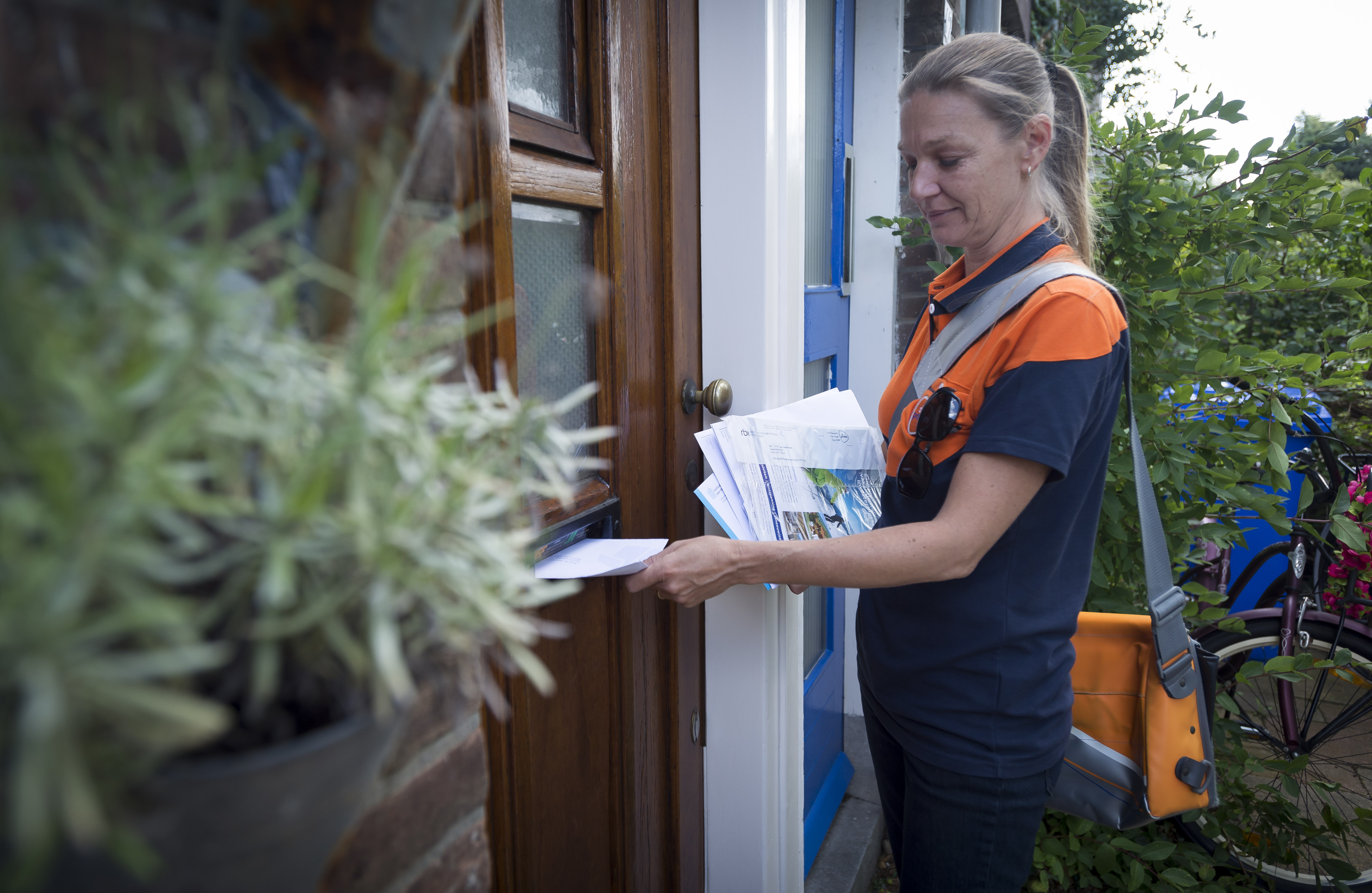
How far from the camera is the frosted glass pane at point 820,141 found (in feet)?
7.36

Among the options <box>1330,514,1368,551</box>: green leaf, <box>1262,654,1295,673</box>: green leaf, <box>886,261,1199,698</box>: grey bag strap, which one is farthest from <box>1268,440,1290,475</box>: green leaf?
<box>886,261,1199,698</box>: grey bag strap

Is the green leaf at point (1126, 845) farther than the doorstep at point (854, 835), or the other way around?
the doorstep at point (854, 835)

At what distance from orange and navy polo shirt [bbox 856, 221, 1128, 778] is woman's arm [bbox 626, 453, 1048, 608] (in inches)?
1.8

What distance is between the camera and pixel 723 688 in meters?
1.73

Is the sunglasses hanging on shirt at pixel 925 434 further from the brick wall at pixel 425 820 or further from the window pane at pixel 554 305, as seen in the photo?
the brick wall at pixel 425 820

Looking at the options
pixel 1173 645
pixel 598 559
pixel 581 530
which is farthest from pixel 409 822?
pixel 1173 645

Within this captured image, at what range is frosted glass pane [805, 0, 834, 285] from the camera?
7.36 feet

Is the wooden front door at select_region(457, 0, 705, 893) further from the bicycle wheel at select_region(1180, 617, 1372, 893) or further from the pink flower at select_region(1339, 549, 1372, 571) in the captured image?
the pink flower at select_region(1339, 549, 1372, 571)

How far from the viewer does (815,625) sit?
2604mm

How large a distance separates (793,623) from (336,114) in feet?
5.34

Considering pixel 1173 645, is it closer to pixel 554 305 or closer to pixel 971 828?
pixel 971 828

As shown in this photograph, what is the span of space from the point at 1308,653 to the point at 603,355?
7.50ft

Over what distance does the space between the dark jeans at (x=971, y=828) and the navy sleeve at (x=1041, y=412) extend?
53 cm

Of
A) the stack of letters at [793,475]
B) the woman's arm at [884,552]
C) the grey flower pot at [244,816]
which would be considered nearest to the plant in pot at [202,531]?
the grey flower pot at [244,816]
